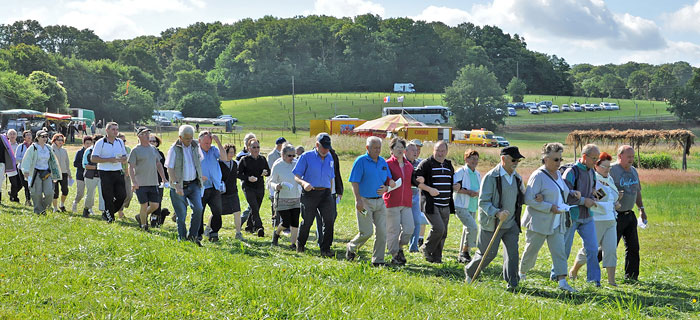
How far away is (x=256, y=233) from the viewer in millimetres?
11656

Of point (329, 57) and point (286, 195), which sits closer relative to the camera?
point (286, 195)

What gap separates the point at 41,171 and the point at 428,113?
271 ft

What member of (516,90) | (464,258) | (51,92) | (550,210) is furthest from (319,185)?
(516,90)

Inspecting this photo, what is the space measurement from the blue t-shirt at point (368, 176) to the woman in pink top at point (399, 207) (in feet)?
1.27

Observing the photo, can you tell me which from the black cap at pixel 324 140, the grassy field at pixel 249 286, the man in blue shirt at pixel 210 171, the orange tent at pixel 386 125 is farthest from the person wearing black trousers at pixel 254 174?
the orange tent at pixel 386 125

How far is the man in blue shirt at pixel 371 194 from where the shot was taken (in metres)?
8.49

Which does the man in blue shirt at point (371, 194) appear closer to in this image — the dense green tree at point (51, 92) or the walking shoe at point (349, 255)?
the walking shoe at point (349, 255)

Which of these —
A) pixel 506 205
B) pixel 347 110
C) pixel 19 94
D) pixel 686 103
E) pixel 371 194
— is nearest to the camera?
pixel 506 205

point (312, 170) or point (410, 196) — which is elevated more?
point (312, 170)

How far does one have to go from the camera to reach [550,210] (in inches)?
281

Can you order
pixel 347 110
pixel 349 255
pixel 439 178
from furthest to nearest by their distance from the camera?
pixel 347 110, pixel 439 178, pixel 349 255

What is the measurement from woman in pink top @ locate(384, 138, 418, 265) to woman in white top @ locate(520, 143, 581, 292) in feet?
6.17

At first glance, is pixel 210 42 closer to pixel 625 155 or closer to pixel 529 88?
pixel 529 88

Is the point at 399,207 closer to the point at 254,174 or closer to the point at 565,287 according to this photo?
the point at 565,287
